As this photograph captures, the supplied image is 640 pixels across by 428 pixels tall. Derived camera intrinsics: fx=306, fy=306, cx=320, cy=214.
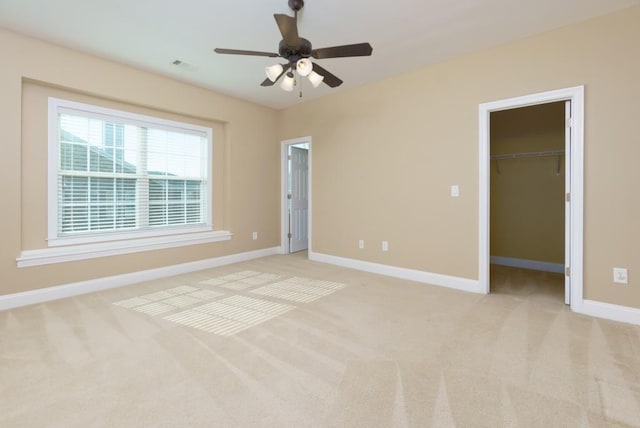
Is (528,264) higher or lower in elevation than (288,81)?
lower

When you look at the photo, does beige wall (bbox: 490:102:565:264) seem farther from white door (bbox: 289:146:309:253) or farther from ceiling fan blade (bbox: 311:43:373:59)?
ceiling fan blade (bbox: 311:43:373:59)

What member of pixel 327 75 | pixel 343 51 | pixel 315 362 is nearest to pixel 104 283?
pixel 315 362

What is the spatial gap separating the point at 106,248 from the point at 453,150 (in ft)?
14.1

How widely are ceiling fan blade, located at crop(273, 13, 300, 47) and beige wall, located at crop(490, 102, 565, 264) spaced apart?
3897 mm

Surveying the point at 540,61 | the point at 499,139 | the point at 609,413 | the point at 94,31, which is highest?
the point at 94,31

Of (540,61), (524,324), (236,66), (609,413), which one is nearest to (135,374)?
(609,413)

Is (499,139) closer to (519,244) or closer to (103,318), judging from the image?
(519,244)

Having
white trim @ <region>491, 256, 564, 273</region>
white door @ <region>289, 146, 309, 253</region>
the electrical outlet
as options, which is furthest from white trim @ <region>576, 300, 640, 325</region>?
white door @ <region>289, 146, 309, 253</region>

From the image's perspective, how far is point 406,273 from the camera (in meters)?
4.10

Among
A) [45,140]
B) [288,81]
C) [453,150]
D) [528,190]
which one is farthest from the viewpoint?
[528,190]

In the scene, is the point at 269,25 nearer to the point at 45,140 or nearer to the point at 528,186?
the point at 45,140

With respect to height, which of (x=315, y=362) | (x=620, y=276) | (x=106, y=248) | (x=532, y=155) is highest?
(x=532, y=155)

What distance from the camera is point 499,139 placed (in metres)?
4.96

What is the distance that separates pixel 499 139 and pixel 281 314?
4439mm
